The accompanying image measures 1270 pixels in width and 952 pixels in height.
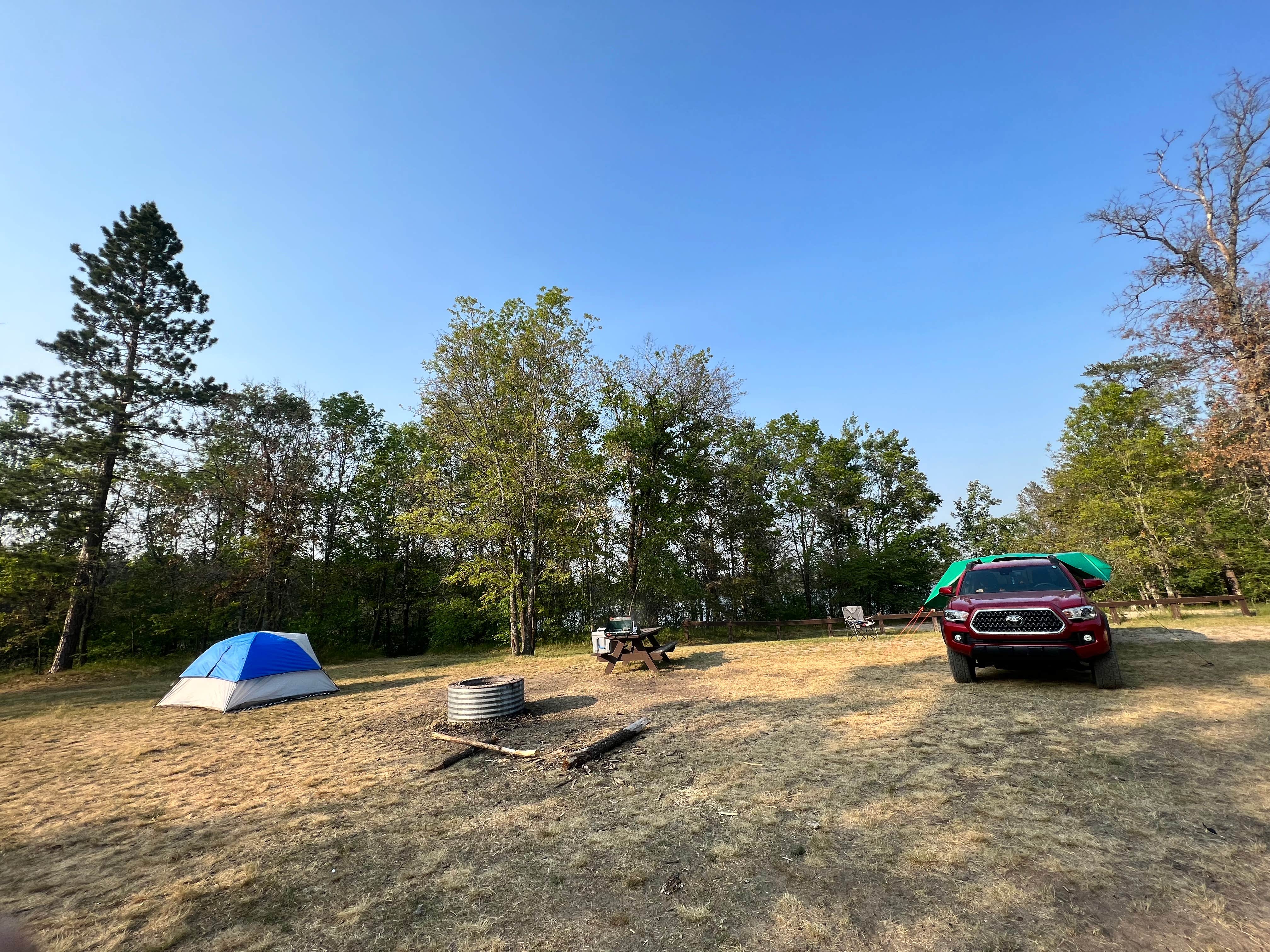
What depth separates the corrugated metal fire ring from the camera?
763cm

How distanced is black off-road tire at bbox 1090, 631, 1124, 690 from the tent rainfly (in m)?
14.2

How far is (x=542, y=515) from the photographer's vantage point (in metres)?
18.5

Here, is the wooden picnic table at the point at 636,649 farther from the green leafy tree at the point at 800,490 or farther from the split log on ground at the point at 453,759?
the green leafy tree at the point at 800,490

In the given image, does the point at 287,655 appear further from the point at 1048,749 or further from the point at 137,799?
the point at 1048,749

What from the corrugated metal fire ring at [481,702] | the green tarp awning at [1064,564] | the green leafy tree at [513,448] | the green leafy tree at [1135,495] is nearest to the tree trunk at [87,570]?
the green leafy tree at [513,448]

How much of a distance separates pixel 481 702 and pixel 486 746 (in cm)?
157

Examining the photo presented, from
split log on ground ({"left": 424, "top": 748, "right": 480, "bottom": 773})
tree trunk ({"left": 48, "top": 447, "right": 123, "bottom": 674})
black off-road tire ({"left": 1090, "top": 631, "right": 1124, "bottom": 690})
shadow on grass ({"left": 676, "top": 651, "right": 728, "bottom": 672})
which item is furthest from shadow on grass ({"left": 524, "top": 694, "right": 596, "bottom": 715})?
tree trunk ({"left": 48, "top": 447, "right": 123, "bottom": 674})

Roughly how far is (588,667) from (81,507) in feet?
58.4

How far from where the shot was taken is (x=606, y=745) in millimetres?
5891

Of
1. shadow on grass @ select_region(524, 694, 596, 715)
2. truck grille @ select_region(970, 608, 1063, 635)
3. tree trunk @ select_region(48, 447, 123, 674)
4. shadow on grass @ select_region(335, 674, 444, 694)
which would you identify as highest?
tree trunk @ select_region(48, 447, 123, 674)

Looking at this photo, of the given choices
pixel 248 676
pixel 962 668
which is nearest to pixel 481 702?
pixel 248 676

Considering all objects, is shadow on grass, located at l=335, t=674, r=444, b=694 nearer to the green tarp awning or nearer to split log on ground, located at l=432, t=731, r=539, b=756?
split log on ground, located at l=432, t=731, r=539, b=756

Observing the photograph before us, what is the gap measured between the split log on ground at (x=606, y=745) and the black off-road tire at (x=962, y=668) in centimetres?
515

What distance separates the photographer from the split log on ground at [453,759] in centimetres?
566
